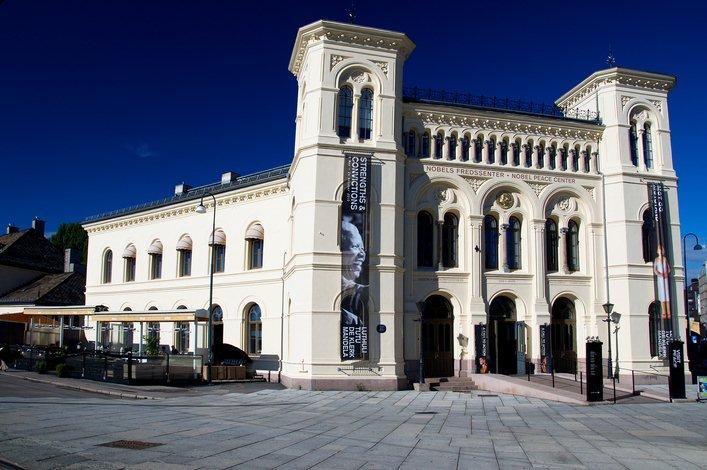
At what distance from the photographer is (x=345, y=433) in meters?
15.6

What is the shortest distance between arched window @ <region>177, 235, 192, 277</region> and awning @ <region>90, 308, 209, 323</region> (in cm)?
608

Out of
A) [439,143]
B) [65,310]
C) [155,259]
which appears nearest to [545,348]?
[439,143]

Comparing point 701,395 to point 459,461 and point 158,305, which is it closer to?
point 459,461

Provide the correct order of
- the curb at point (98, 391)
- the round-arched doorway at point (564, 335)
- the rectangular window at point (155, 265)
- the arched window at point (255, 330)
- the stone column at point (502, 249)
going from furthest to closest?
the rectangular window at point (155, 265) < the arched window at point (255, 330) < the round-arched doorway at point (564, 335) < the stone column at point (502, 249) < the curb at point (98, 391)

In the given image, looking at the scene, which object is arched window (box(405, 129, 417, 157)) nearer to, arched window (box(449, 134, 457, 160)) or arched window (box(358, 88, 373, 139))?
arched window (box(449, 134, 457, 160))

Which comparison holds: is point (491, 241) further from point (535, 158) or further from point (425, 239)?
point (535, 158)

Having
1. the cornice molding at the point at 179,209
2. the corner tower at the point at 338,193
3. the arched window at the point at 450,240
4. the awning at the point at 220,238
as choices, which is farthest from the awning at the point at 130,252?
the arched window at the point at 450,240

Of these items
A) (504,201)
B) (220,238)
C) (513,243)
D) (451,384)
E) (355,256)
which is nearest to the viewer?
(355,256)

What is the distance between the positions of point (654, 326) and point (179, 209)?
2696cm

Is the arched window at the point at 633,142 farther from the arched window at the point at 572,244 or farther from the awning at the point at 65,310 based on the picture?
the awning at the point at 65,310

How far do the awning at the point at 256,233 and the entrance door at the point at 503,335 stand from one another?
1252 cm

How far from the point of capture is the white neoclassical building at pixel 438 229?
27500 millimetres

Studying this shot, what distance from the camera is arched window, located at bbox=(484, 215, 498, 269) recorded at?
31.6m

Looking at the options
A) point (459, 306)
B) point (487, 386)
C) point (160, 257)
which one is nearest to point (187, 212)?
point (160, 257)
